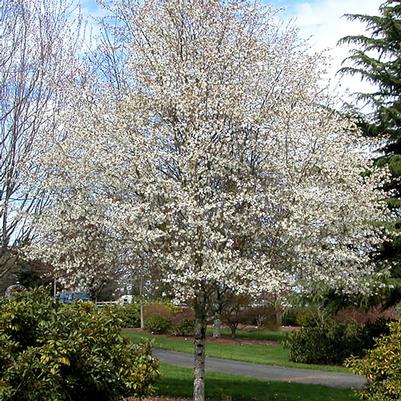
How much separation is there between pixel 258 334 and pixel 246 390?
1926 cm

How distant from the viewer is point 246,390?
494 inches

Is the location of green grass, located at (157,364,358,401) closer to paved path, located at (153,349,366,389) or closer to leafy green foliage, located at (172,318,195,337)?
paved path, located at (153,349,366,389)

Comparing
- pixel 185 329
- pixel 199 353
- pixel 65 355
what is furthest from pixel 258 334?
pixel 65 355

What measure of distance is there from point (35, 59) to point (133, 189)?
14.7ft

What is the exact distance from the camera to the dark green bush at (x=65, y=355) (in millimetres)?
5414

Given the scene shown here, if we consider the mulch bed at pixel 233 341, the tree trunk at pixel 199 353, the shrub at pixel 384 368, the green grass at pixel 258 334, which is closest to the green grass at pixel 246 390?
the tree trunk at pixel 199 353

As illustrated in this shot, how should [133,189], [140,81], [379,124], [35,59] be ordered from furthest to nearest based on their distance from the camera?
[379,124]
[35,59]
[140,81]
[133,189]

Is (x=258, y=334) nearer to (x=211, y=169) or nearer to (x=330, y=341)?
(x=330, y=341)

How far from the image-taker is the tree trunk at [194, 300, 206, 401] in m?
9.97

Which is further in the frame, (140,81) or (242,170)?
(140,81)

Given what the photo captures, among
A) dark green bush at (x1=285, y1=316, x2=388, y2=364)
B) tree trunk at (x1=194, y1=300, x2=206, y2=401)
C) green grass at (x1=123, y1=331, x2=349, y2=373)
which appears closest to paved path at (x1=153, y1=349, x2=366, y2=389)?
green grass at (x1=123, y1=331, x2=349, y2=373)

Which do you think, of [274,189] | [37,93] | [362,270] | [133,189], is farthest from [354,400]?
[37,93]

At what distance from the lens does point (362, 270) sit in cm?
1059

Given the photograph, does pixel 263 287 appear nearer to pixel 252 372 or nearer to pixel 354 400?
pixel 354 400
